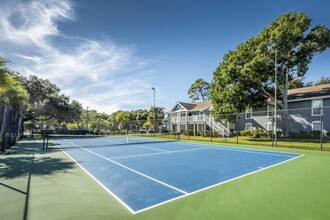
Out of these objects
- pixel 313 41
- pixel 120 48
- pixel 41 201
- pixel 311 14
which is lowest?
pixel 41 201

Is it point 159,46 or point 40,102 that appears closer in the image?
point 159,46

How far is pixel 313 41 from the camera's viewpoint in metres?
21.6

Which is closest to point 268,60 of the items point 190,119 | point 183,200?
point 190,119

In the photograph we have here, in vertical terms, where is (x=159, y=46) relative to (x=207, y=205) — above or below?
above

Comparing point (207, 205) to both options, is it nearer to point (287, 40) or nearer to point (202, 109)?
point (287, 40)

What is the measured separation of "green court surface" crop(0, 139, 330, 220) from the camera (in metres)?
3.64

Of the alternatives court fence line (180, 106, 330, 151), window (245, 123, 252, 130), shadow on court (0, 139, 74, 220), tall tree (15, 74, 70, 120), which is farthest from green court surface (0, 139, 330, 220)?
tall tree (15, 74, 70, 120)

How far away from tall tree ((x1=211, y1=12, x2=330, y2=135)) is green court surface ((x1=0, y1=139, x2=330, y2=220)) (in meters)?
17.4

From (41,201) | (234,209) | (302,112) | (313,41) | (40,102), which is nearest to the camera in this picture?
(234,209)

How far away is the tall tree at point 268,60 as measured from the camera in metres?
21.5

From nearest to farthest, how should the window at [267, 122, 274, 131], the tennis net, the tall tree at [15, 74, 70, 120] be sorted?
the tennis net < the window at [267, 122, 274, 131] < the tall tree at [15, 74, 70, 120]

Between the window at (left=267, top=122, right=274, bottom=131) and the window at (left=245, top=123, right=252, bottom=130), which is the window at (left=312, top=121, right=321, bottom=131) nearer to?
the window at (left=267, top=122, right=274, bottom=131)

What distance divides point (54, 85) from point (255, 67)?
107ft

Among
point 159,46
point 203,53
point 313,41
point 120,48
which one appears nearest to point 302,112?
point 313,41
